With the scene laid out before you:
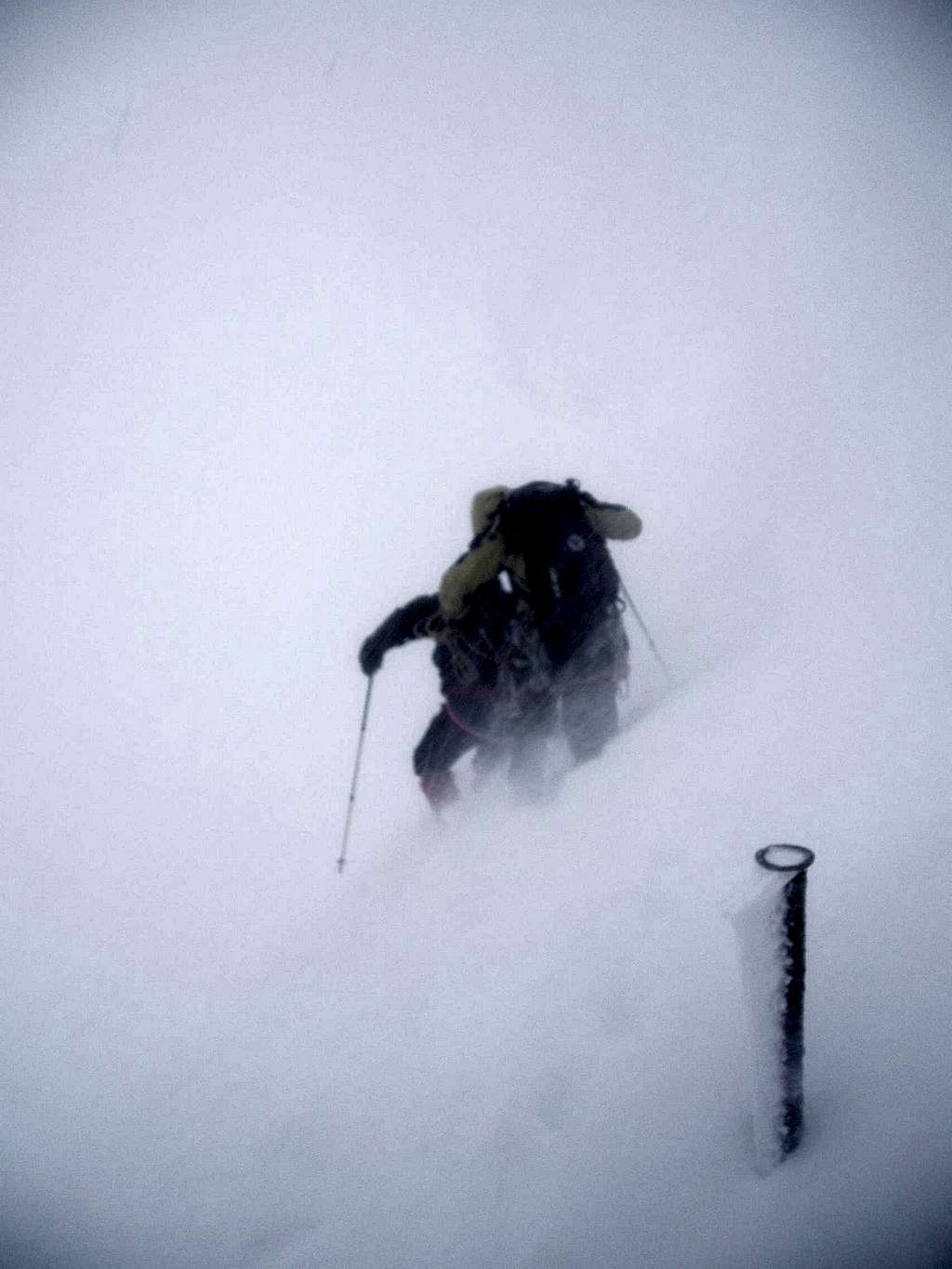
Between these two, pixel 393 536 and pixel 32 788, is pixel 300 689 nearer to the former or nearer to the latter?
pixel 32 788

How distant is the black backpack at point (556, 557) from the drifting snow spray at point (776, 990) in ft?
9.31

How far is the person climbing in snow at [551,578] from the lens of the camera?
3.96 m

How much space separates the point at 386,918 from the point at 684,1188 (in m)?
2.82

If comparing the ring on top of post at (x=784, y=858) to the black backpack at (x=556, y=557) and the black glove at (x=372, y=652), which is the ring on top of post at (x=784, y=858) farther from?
the black glove at (x=372, y=652)

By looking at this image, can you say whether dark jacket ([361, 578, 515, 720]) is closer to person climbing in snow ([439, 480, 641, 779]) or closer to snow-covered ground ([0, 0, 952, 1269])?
person climbing in snow ([439, 480, 641, 779])

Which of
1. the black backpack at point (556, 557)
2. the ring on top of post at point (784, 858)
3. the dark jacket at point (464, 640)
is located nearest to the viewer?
the ring on top of post at point (784, 858)

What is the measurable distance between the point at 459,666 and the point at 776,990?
3426 millimetres

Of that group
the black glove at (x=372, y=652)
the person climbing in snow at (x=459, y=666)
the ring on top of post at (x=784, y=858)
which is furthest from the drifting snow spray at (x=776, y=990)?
the black glove at (x=372, y=652)

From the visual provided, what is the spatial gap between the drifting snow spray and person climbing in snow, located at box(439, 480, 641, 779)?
9.33ft

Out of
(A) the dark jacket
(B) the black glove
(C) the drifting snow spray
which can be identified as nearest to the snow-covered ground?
(C) the drifting snow spray

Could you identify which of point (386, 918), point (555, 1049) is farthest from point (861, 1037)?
point (386, 918)

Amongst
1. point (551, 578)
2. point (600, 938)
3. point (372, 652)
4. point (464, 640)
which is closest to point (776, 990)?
point (600, 938)

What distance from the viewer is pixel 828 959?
1964 mm

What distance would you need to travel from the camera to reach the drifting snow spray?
Answer: 1165 mm
